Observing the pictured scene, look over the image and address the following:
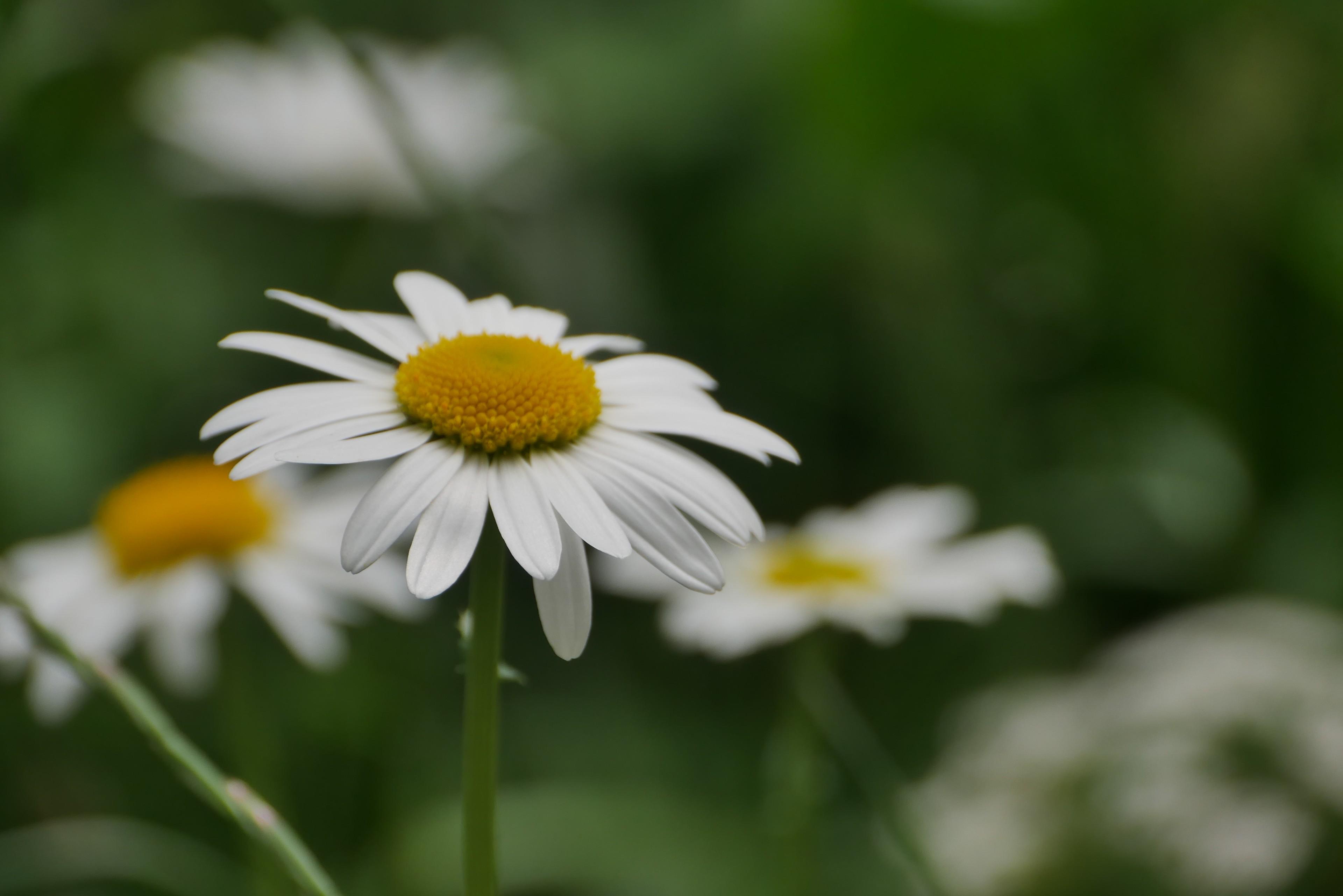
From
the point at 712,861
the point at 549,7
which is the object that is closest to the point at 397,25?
the point at 549,7

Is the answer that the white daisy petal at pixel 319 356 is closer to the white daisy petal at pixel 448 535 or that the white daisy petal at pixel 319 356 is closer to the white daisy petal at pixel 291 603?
the white daisy petal at pixel 448 535

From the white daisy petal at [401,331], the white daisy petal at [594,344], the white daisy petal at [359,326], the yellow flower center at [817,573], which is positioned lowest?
the white daisy petal at [359,326]

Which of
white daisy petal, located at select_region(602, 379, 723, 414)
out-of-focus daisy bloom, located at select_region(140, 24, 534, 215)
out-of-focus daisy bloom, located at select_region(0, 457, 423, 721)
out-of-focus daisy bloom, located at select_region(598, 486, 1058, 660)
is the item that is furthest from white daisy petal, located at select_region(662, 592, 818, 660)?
out-of-focus daisy bloom, located at select_region(140, 24, 534, 215)

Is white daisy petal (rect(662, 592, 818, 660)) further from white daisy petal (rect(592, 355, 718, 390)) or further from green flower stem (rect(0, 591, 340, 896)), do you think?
green flower stem (rect(0, 591, 340, 896))

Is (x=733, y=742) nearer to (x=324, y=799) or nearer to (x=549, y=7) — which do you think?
(x=324, y=799)

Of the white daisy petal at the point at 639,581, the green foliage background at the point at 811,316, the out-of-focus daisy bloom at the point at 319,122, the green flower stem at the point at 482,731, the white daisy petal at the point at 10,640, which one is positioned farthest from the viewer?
the out-of-focus daisy bloom at the point at 319,122

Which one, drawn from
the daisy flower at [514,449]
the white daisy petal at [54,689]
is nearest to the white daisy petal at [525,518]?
the daisy flower at [514,449]

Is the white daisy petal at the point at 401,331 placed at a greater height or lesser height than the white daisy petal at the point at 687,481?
greater

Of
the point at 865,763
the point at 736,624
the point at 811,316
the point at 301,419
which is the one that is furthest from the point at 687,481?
the point at 811,316
